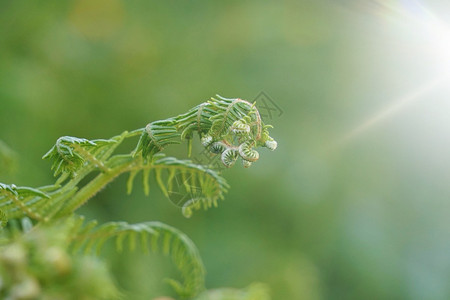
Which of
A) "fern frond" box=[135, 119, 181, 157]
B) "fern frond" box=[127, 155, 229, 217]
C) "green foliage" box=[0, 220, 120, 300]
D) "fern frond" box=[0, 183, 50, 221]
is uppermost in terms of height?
"fern frond" box=[127, 155, 229, 217]

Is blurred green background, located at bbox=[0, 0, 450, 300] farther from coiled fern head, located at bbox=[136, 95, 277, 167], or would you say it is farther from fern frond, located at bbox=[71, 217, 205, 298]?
coiled fern head, located at bbox=[136, 95, 277, 167]

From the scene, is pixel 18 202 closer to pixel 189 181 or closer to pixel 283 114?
pixel 189 181

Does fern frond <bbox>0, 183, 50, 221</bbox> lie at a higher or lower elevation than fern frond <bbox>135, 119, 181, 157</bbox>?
lower

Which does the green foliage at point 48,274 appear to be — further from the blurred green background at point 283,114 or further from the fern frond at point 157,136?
the blurred green background at point 283,114

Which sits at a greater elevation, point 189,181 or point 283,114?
point 283,114

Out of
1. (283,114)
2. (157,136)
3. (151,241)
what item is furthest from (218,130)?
(283,114)

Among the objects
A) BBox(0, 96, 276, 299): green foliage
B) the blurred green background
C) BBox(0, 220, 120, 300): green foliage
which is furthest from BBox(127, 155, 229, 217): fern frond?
the blurred green background

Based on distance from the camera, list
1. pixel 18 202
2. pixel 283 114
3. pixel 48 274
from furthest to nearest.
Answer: pixel 283 114
pixel 18 202
pixel 48 274
